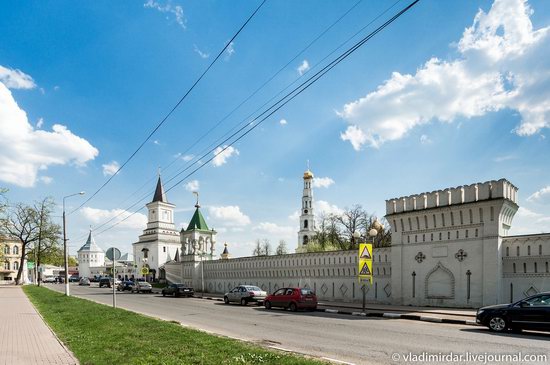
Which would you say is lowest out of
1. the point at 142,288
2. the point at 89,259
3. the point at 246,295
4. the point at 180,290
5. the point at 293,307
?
the point at 89,259

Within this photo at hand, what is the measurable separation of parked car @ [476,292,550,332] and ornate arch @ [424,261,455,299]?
734 centimetres

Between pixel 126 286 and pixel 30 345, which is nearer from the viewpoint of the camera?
pixel 30 345

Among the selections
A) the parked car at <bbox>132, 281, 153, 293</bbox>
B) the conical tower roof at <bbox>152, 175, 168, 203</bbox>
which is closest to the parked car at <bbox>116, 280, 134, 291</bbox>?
the parked car at <bbox>132, 281, 153, 293</bbox>

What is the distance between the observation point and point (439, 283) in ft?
67.7

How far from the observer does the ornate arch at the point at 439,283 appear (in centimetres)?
2016

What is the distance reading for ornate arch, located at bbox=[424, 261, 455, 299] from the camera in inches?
794

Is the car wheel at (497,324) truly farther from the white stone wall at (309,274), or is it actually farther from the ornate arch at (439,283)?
the white stone wall at (309,274)

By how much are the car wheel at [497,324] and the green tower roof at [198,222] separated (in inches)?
1522

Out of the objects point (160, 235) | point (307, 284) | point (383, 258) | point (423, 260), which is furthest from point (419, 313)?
point (160, 235)

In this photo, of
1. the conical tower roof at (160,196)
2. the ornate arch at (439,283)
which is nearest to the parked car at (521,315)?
the ornate arch at (439,283)

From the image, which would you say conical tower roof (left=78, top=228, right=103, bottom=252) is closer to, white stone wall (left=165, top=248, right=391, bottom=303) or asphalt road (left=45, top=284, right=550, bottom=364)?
white stone wall (left=165, top=248, right=391, bottom=303)

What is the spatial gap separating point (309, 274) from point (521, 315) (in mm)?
17712

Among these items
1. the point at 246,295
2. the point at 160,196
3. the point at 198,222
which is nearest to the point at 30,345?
the point at 246,295

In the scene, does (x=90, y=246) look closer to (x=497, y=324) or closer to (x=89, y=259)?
(x=89, y=259)
